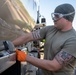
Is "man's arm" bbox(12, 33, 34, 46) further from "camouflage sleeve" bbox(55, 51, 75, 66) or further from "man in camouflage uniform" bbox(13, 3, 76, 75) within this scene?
"camouflage sleeve" bbox(55, 51, 75, 66)

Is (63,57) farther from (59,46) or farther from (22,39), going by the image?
(22,39)

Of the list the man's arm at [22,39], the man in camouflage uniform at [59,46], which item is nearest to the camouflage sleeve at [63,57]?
the man in camouflage uniform at [59,46]

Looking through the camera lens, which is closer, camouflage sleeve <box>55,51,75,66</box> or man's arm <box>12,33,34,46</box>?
camouflage sleeve <box>55,51,75,66</box>

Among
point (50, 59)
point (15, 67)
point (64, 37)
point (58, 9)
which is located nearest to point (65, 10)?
point (58, 9)

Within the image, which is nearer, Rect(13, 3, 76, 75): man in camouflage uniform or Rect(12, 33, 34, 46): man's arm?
Rect(13, 3, 76, 75): man in camouflage uniform

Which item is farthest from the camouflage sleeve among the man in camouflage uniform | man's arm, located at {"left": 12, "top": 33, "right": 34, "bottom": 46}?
man's arm, located at {"left": 12, "top": 33, "right": 34, "bottom": 46}

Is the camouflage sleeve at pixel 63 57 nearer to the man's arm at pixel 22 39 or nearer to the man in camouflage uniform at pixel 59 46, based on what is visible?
the man in camouflage uniform at pixel 59 46

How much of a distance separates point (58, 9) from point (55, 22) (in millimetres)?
190

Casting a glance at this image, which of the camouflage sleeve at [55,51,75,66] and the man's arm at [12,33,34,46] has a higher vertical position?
the man's arm at [12,33,34,46]

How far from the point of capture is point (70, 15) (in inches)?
141

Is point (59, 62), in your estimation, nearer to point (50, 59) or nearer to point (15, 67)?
point (50, 59)

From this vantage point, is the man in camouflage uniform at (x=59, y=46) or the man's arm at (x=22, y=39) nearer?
the man in camouflage uniform at (x=59, y=46)

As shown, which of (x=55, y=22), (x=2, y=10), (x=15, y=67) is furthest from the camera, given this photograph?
(x=15, y=67)

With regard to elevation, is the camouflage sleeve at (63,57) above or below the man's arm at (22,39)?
below
